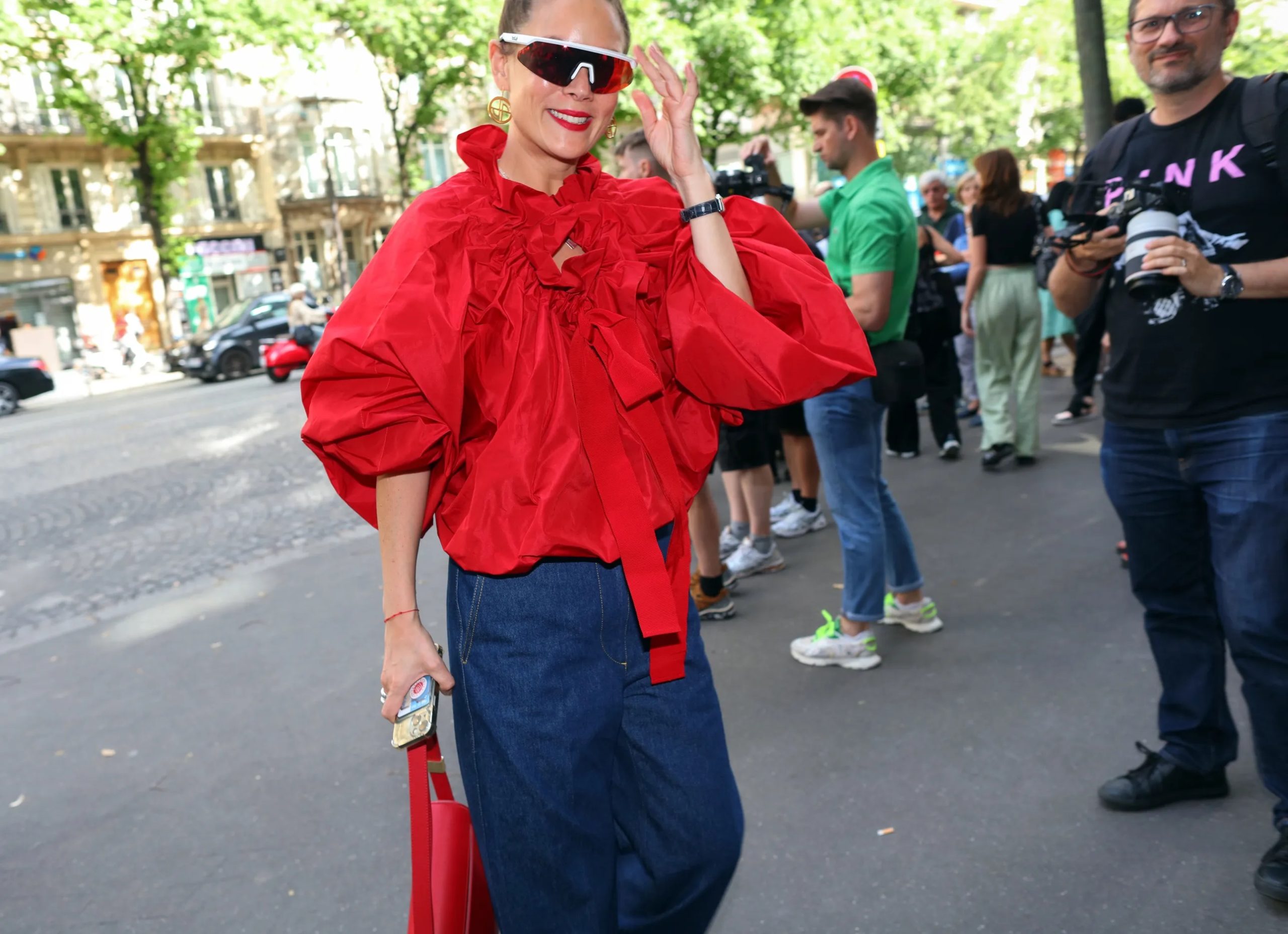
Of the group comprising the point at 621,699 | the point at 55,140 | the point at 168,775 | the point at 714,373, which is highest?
the point at 55,140

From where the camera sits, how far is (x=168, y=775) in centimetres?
407

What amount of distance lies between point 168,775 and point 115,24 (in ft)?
80.9

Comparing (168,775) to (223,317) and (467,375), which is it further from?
(223,317)

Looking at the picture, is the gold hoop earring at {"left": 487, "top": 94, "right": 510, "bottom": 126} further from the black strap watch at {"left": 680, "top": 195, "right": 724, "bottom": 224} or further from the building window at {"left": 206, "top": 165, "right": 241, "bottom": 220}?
the building window at {"left": 206, "top": 165, "right": 241, "bottom": 220}

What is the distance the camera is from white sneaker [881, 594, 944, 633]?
15.2ft

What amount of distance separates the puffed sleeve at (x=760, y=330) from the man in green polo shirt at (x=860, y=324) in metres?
2.02

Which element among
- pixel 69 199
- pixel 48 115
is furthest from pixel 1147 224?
pixel 48 115

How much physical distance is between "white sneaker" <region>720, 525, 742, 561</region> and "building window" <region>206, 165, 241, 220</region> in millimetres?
37099

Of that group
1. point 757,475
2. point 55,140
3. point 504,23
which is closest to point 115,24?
point 55,140

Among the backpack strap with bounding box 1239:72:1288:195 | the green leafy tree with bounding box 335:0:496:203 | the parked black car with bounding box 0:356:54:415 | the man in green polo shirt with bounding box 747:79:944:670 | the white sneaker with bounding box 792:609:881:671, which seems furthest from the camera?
the green leafy tree with bounding box 335:0:496:203

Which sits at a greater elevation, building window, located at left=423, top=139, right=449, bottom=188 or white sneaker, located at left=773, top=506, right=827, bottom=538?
building window, located at left=423, top=139, right=449, bottom=188

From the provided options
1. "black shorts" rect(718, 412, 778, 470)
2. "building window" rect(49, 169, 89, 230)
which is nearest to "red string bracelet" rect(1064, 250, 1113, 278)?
"black shorts" rect(718, 412, 778, 470)

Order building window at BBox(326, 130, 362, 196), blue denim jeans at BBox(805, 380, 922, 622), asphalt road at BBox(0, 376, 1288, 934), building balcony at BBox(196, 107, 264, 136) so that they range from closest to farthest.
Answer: asphalt road at BBox(0, 376, 1288, 934) < blue denim jeans at BBox(805, 380, 922, 622) < building balcony at BBox(196, 107, 264, 136) < building window at BBox(326, 130, 362, 196)

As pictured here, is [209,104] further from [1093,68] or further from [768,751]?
[768,751]
